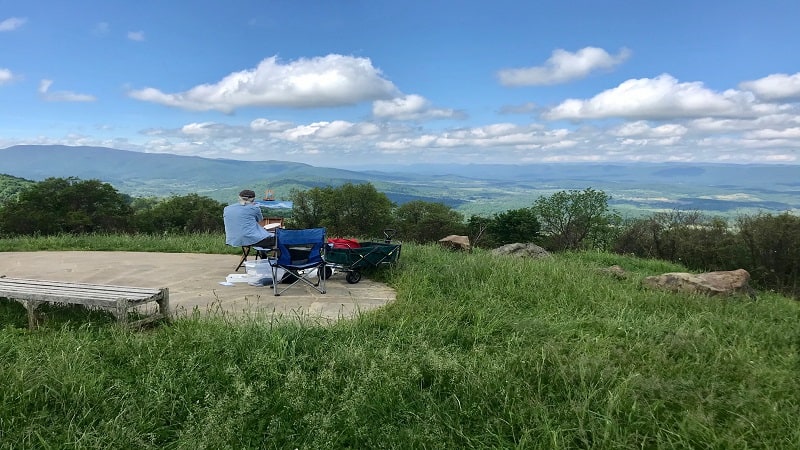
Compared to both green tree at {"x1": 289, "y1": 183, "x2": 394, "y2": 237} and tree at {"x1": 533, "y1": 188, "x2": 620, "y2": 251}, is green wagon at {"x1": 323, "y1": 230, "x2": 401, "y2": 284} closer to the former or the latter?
tree at {"x1": 533, "y1": 188, "x2": 620, "y2": 251}

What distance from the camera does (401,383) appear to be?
307 centimetres

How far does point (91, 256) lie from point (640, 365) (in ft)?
27.4

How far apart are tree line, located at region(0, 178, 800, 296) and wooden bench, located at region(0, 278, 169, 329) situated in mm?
5109

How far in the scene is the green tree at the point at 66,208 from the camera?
1201 inches

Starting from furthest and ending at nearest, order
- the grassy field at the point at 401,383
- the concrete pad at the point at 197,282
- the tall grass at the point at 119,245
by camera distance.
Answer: the tall grass at the point at 119,245
the concrete pad at the point at 197,282
the grassy field at the point at 401,383

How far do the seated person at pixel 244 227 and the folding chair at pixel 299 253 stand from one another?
2.68ft

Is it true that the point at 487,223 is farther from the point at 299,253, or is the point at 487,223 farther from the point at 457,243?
the point at 299,253

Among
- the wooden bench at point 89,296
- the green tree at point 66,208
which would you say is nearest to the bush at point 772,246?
the wooden bench at point 89,296

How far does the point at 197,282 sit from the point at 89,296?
2.04 meters

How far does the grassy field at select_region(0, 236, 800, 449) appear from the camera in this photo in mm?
2650

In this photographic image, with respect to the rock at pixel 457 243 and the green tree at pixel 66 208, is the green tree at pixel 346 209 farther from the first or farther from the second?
the rock at pixel 457 243

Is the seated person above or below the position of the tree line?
above

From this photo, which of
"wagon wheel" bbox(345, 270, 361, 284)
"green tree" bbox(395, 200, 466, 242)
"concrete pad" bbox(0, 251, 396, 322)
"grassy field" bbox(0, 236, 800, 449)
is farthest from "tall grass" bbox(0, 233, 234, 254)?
"green tree" bbox(395, 200, 466, 242)

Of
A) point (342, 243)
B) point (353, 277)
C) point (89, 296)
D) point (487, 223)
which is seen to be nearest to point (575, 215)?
point (487, 223)
